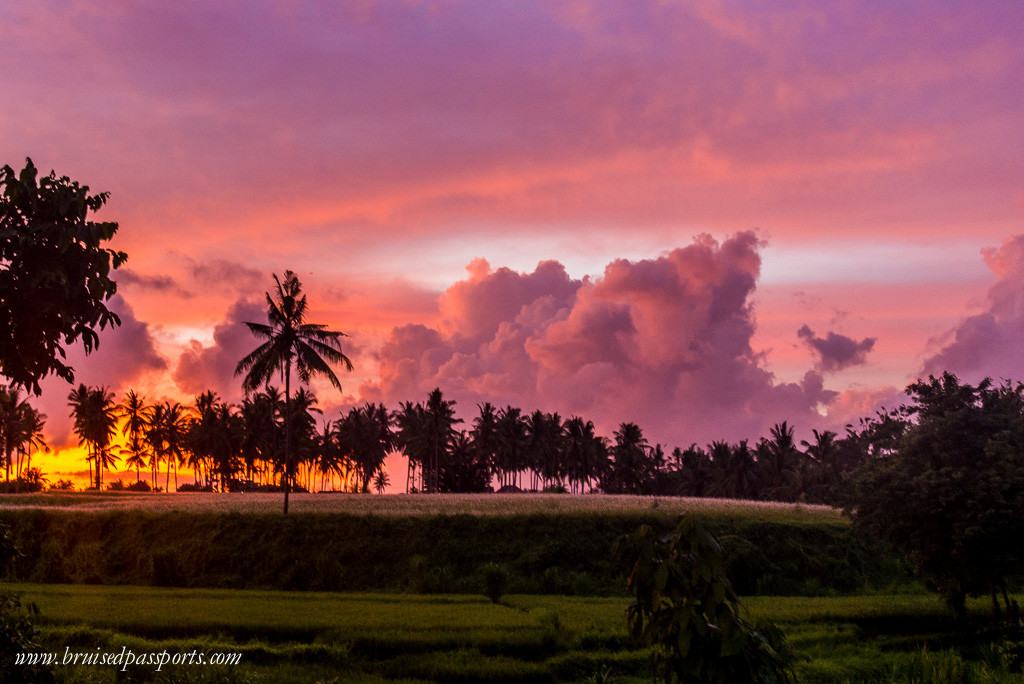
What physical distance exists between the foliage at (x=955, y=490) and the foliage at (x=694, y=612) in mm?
22057

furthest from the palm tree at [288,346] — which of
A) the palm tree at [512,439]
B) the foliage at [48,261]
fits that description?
the palm tree at [512,439]

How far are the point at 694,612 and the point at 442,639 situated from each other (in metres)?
15.7

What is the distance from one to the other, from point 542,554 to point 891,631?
15657 millimetres

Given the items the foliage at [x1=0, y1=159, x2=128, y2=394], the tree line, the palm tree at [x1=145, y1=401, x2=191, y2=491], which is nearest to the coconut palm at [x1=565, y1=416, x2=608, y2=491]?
the tree line

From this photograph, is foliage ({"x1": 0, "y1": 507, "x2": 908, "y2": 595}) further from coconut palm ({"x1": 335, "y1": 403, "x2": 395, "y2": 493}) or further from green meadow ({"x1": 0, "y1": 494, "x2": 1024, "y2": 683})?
coconut palm ({"x1": 335, "y1": 403, "x2": 395, "y2": 493})

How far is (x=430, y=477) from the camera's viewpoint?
358ft

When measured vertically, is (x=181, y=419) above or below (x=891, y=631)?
above

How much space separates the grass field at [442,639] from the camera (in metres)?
18.0

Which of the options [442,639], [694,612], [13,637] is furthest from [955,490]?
[13,637]

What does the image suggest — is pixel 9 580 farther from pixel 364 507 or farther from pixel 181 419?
pixel 181 419

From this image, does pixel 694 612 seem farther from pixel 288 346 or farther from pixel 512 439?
pixel 512 439

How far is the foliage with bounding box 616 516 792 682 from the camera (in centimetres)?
611

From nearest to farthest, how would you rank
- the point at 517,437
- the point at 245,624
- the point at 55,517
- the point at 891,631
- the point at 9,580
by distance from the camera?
1. the point at 245,624
2. the point at 891,631
3. the point at 9,580
4. the point at 55,517
5. the point at 517,437

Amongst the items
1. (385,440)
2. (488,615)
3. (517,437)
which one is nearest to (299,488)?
(385,440)
